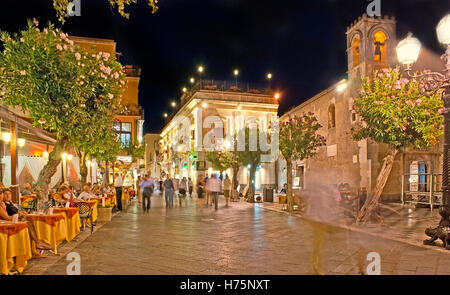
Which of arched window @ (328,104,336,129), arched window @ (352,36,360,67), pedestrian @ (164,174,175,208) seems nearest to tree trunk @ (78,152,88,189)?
pedestrian @ (164,174,175,208)

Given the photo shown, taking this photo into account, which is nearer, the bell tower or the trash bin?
the bell tower

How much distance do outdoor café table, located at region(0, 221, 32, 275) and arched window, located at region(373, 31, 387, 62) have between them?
1989 cm

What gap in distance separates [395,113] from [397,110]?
11 centimetres

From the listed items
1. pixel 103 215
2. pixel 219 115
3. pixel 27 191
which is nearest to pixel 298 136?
pixel 103 215

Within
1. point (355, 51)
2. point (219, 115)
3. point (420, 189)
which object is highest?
point (355, 51)

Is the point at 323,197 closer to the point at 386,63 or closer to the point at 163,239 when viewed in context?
the point at 163,239

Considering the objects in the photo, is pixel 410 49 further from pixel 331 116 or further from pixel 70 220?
A: pixel 331 116

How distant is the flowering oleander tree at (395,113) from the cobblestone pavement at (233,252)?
3113mm

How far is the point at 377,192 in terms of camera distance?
11781 mm

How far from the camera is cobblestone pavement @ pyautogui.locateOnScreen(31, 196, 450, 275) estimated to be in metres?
6.08

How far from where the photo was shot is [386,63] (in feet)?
69.4

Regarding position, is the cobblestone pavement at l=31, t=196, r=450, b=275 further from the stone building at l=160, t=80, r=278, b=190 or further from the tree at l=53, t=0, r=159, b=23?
the stone building at l=160, t=80, r=278, b=190
